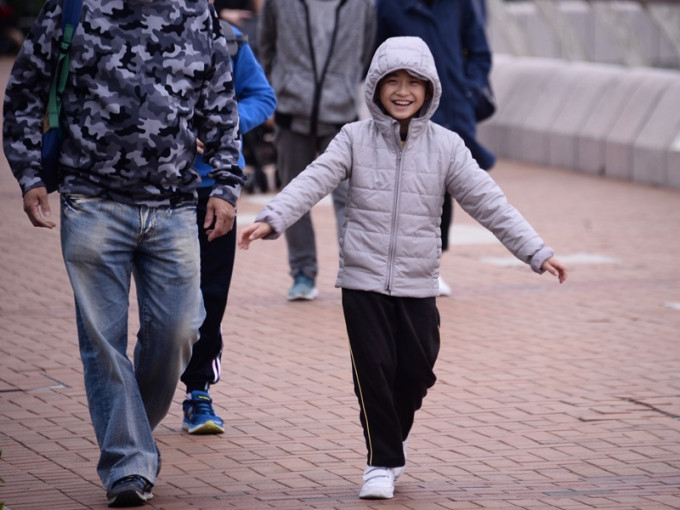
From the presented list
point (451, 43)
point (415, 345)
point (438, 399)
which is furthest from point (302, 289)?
point (415, 345)

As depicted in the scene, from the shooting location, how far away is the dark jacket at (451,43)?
8.84 m

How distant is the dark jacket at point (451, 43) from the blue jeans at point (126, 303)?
4176 millimetres

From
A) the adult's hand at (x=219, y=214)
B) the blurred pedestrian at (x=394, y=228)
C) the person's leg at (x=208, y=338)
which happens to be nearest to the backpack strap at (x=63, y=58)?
the adult's hand at (x=219, y=214)

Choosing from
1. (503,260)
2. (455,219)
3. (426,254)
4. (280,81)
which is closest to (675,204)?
(455,219)

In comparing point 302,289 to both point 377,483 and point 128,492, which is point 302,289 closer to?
point 377,483

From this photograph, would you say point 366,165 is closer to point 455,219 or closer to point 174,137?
point 174,137

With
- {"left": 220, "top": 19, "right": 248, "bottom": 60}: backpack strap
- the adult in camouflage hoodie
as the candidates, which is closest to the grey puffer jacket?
the adult in camouflage hoodie

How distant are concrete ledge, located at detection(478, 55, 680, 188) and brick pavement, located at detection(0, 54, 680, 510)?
4222 millimetres

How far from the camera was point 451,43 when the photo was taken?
891 cm

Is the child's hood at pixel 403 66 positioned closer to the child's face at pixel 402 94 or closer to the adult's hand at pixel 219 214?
the child's face at pixel 402 94

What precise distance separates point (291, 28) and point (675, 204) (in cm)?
592

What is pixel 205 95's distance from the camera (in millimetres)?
4910

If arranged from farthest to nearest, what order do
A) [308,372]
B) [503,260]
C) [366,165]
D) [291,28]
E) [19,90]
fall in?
[503,260]
[291,28]
[308,372]
[366,165]
[19,90]

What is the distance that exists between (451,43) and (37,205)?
4617mm
